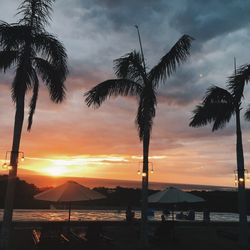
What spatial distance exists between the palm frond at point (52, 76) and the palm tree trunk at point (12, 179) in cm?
130

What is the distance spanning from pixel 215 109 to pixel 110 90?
5205mm

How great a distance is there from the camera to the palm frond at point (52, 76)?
1523 cm

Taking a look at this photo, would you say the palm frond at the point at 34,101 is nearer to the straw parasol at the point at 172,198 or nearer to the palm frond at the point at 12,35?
the palm frond at the point at 12,35

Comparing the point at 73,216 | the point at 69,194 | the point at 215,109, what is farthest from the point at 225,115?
the point at 73,216

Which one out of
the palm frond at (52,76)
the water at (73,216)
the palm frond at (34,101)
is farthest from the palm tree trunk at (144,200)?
the water at (73,216)

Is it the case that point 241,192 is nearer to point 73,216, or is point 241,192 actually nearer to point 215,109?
point 215,109

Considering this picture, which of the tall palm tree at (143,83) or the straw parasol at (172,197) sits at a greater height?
the tall palm tree at (143,83)

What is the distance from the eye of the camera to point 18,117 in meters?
14.4

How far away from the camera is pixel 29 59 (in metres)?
14.8

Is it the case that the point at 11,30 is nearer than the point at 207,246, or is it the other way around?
the point at 11,30

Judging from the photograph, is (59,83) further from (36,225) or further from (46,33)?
(36,225)

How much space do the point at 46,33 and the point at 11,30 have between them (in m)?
1.37

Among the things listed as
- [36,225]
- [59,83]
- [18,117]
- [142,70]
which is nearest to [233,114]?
[142,70]

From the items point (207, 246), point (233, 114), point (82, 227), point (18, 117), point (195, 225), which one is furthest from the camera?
point (195, 225)
